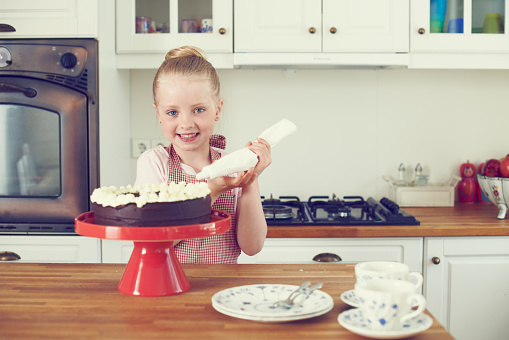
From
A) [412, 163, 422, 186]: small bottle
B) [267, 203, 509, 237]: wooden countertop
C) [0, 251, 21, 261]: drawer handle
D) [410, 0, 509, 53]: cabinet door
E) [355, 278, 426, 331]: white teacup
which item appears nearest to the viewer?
[355, 278, 426, 331]: white teacup

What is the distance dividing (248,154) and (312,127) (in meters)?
1.47

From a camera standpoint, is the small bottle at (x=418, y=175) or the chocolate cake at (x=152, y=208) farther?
the small bottle at (x=418, y=175)

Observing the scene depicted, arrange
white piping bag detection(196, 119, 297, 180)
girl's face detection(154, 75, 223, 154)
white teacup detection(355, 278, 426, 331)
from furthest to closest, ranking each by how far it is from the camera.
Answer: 1. girl's face detection(154, 75, 223, 154)
2. white piping bag detection(196, 119, 297, 180)
3. white teacup detection(355, 278, 426, 331)

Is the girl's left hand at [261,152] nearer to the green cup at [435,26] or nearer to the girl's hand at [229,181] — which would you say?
the girl's hand at [229,181]

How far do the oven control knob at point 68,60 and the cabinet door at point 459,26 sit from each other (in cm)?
130

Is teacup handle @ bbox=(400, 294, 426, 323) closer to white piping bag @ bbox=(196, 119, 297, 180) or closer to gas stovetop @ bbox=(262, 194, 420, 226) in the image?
white piping bag @ bbox=(196, 119, 297, 180)

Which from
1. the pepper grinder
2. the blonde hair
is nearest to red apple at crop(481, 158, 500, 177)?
the pepper grinder

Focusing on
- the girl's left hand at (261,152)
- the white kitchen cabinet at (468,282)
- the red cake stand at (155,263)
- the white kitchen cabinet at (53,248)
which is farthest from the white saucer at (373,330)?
the white kitchen cabinet at (53,248)

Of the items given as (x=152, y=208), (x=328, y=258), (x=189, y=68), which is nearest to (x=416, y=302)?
(x=152, y=208)

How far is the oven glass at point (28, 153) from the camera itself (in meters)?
2.13

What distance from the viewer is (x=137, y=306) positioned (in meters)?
0.98

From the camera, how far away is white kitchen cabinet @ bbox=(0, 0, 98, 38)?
2088mm

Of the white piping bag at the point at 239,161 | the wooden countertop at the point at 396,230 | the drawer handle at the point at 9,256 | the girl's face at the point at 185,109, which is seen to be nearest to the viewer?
the white piping bag at the point at 239,161

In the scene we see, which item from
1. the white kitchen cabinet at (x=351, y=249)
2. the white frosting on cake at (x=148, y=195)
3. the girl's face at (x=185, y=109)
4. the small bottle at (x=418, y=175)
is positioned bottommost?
the white kitchen cabinet at (x=351, y=249)
